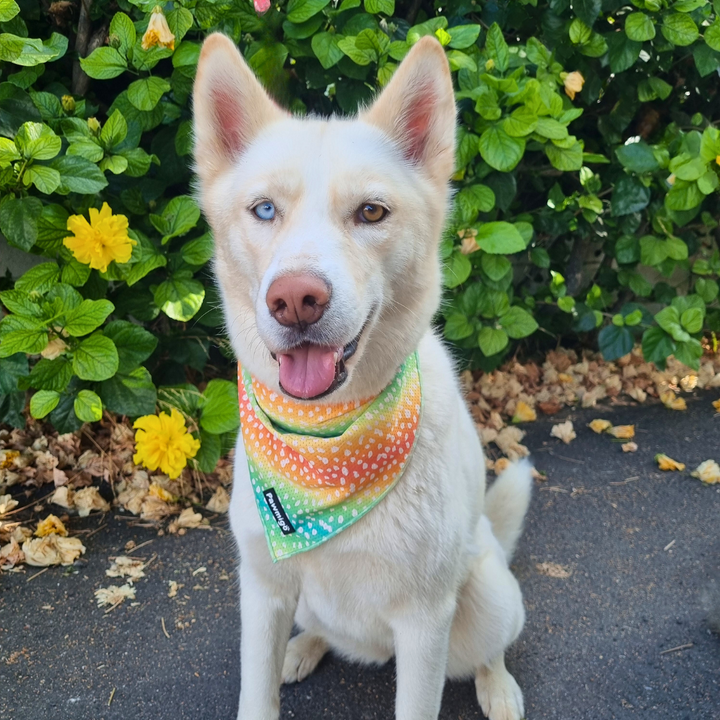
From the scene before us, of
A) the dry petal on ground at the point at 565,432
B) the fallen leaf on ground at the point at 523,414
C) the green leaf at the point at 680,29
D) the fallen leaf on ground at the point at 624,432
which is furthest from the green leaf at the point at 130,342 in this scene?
the green leaf at the point at 680,29

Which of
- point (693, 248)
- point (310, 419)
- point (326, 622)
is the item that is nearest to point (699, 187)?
point (693, 248)

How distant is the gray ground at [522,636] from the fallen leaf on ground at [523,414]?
25.2 inches

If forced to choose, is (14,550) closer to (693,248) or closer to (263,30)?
(263,30)

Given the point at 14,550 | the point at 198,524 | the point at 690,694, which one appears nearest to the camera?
the point at 690,694

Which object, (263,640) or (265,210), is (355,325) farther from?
(263,640)

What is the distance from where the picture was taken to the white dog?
1.47m

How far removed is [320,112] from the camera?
302 cm

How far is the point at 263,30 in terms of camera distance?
2545 millimetres

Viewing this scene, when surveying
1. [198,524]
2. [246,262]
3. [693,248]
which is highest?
[246,262]

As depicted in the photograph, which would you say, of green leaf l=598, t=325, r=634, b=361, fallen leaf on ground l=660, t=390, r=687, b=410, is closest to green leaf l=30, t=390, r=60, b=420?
green leaf l=598, t=325, r=634, b=361

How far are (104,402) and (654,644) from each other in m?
2.19

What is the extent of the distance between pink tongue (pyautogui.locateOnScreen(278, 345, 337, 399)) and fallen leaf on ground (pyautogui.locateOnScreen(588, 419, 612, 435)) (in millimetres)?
2483

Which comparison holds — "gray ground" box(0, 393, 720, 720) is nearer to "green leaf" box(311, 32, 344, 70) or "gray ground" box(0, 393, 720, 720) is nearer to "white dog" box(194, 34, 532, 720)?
"white dog" box(194, 34, 532, 720)

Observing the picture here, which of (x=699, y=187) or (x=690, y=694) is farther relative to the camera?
(x=699, y=187)
